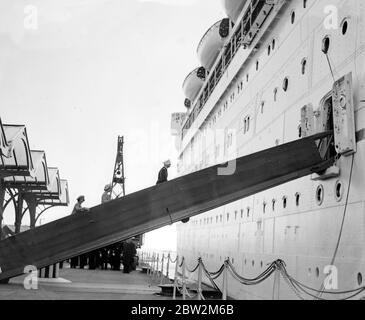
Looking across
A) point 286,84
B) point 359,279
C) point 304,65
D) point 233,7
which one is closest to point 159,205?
point 359,279

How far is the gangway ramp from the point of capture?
660cm

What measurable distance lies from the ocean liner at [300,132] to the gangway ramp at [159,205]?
48 cm

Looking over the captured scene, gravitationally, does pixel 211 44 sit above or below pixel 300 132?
above

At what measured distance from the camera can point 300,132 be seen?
7.73 m

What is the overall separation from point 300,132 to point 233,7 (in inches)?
322

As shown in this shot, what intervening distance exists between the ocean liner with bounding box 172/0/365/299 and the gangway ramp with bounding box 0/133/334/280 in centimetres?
48

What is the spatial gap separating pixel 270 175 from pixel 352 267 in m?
1.77

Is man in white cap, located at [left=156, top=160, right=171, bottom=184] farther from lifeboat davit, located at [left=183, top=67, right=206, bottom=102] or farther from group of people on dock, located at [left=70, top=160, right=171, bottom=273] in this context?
lifeboat davit, located at [left=183, top=67, right=206, bottom=102]

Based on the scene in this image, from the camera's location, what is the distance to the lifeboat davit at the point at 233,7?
47.0ft

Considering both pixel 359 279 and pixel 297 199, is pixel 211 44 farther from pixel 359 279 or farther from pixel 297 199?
pixel 359 279

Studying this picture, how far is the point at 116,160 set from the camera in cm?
4306

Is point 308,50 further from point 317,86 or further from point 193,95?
point 193,95

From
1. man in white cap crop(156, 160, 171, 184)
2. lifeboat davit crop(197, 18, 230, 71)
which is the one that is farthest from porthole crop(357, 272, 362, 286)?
lifeboat davit crop(197, 18, 230, 71)

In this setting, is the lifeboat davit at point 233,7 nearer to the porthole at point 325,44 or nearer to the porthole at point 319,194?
the porthole at point 325,44
